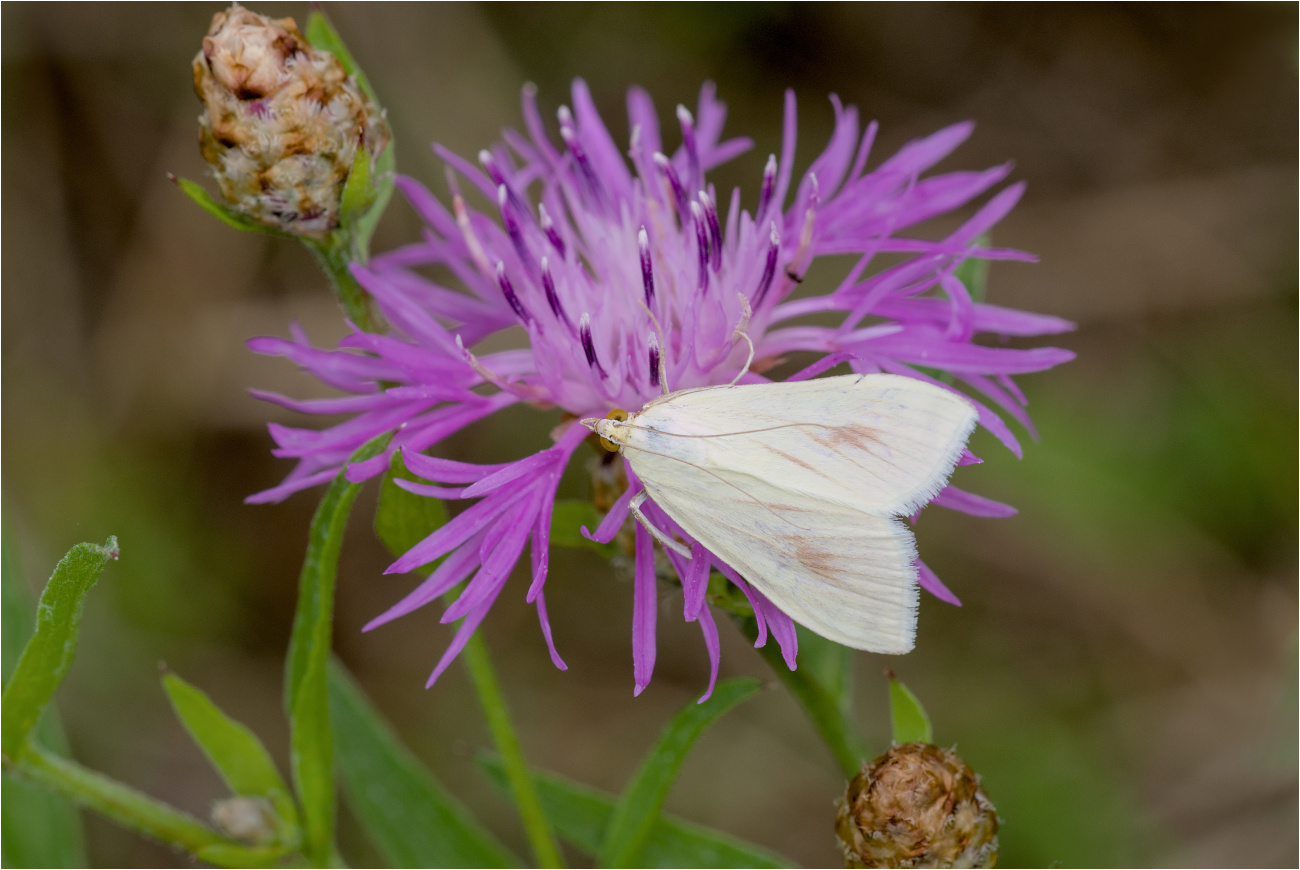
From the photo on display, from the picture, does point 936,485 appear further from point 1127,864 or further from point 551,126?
point 551,126

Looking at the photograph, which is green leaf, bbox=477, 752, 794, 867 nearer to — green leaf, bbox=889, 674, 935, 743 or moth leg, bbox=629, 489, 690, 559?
green leaf, bbox=889, 674, 935, 743

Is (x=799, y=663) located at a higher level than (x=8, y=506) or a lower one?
lower

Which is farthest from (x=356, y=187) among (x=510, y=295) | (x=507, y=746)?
(x=507, y=746)

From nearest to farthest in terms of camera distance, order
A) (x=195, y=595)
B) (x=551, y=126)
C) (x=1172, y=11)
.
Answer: (x=195, y=595)
(x=1172, y=11)
(x=551, y=126)

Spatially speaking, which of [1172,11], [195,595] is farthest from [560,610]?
[1172,11]

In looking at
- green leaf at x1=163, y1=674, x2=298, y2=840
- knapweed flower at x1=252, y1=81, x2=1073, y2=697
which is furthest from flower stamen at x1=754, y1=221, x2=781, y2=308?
green leaf at x1=163, y1=674, x2=298, y2=840

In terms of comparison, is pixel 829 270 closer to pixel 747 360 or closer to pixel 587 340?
pixel 747 360
